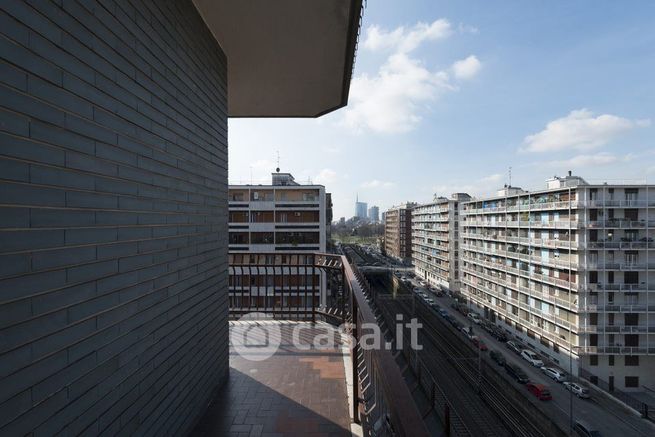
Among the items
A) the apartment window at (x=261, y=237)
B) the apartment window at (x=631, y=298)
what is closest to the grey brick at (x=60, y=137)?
the apartment window at (x=261, y=237)

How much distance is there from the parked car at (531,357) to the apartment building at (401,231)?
34197mm

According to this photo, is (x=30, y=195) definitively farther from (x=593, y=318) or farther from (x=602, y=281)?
(x=593, y=318)

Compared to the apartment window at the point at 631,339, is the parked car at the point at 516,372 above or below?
below

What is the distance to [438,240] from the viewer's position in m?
40.6

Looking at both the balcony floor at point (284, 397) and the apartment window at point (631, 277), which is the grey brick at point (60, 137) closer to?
the balcony floor at point (284, 397)

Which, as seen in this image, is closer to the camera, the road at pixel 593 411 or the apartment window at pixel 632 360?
the road at pixel 593 411

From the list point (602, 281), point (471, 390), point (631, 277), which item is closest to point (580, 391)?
point (602, 281)

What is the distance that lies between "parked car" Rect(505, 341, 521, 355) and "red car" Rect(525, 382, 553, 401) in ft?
16.3

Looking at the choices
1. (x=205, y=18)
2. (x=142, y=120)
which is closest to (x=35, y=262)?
(x=142, y=120)

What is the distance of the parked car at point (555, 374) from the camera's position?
19.2 meters

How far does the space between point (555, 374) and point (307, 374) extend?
2249cm

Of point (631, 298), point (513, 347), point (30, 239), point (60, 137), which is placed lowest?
point (513, 347)

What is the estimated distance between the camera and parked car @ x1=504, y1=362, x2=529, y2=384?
61.2 ft

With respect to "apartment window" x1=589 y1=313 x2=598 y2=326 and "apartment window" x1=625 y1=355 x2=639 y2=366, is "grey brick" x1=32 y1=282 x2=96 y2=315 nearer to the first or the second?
"apartment window" x1=589 y1=313 x2=598 y2=326
